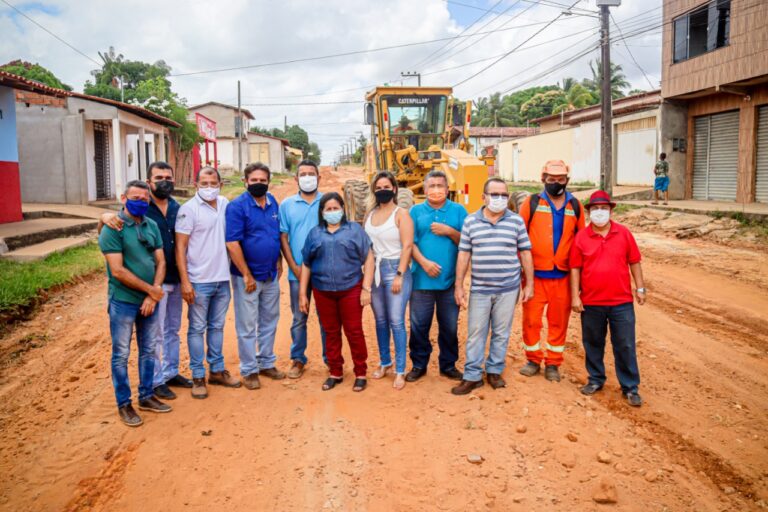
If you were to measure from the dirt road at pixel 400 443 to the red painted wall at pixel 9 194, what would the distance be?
863 centimetres

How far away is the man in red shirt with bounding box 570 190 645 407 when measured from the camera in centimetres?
484

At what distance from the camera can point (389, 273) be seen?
201 inches

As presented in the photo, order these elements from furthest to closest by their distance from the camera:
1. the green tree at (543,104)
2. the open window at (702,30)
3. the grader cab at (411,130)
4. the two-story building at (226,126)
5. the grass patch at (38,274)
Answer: the green tree at (543,104) < the two-story building at (226,126) < the open window at (702,30) < the grader cab at (411,130) < the grass patch at (38,274)

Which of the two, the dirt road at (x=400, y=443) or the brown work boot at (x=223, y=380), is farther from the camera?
the brown work boot at (x=223, y=380)

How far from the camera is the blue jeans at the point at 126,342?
4539 mm

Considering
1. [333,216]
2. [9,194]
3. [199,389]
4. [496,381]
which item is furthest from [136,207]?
[9,194]

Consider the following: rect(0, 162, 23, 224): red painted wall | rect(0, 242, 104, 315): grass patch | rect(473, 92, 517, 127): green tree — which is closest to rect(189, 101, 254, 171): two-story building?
rect(473, 92, 517, 127): green tree

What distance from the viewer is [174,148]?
1176 inches

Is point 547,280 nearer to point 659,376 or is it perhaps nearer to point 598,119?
point 659,376

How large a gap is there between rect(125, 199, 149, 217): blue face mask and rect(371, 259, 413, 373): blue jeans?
1995mm

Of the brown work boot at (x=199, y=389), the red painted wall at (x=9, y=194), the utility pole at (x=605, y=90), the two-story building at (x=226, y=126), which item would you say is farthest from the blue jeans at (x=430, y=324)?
the two-story building at (x=226, y=126)

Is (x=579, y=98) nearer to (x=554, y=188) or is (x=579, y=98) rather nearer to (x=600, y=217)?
(x=554, y=188)

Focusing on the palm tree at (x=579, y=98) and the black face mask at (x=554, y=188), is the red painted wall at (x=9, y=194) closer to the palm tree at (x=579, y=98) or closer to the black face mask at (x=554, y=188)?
the black face mask at (x=554, y=188)

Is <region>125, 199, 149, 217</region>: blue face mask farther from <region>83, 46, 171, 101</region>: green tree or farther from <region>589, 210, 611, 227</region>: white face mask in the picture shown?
<region>83, 46, 171, 101</region>: green tree
